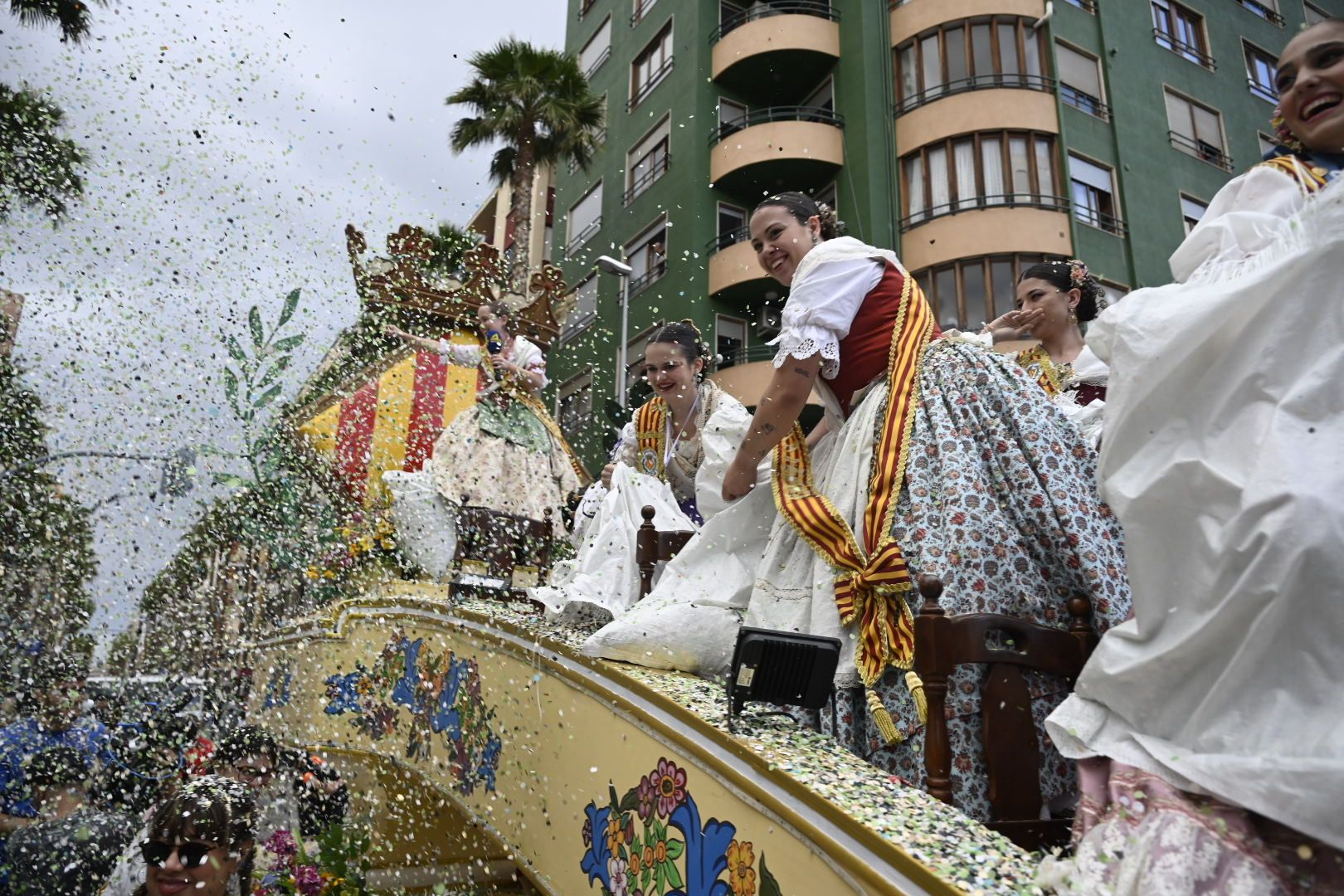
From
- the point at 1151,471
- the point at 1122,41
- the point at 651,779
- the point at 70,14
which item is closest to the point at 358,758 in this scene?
the point at 651,779

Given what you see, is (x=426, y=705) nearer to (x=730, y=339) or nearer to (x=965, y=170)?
(x=730, y=339)

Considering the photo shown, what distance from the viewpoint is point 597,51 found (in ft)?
69.2

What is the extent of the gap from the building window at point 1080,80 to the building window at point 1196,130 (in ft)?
6.04

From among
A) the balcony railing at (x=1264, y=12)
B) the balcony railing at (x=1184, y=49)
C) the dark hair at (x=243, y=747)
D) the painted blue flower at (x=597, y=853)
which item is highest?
the balcony railing at (x=1264, y=12)

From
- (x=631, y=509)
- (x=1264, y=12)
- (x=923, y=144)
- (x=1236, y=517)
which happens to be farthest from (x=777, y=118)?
(x=1236, y=517)

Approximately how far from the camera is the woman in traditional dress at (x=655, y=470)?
3.82 meters

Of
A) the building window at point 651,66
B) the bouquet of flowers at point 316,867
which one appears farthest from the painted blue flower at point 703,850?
the building window at point 651,66

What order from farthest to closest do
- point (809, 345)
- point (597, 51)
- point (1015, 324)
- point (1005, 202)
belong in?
point (597, 51) → point (1005, 202) → point (1015, 324) → point (809, 345)

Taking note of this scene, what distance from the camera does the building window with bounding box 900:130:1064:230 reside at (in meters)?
14.2

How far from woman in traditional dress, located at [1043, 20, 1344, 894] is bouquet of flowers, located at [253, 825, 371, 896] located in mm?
5093

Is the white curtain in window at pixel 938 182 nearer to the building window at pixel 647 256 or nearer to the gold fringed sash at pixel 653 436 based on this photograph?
the building window at pixel 647 256

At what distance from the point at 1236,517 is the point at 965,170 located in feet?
47.4

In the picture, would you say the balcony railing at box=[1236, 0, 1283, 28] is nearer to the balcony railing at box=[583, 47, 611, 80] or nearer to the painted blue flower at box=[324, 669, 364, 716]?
the balcony railing at box=[583, 47, 611, 80]

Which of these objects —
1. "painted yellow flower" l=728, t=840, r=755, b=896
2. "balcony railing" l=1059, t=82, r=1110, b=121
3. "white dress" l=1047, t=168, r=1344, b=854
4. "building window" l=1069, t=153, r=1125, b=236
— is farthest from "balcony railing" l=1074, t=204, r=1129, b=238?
"painted yellow flower" l=728, t=840, r=755, b=896
